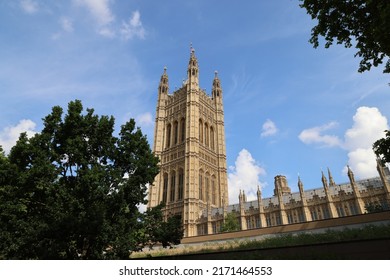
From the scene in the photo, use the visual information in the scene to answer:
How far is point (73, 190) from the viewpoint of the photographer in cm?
1662

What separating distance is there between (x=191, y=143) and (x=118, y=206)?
46.4 m

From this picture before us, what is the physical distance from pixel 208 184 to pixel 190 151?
9.19 metres

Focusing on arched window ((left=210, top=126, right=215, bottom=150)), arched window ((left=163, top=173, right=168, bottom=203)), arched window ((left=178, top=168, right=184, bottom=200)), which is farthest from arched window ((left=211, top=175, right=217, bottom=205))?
arched window ((left=163, top=173, right=168, bottom=203))

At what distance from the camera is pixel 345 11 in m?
12.5

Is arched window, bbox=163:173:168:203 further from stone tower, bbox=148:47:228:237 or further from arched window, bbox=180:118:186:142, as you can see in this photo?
arched window, bbox=180:118:186:142

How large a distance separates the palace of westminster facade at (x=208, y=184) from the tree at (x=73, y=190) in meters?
37.9

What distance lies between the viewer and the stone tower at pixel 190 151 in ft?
196

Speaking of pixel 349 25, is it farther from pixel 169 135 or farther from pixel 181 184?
pixel 169 135

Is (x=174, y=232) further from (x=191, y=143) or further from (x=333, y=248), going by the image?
(x=191, y=143)

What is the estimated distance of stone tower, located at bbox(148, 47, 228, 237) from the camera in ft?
196

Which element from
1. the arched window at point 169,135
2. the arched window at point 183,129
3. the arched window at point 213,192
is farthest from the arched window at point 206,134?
the arched window at point 169,135

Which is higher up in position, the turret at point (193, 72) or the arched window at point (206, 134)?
the turret at point (193, 72)

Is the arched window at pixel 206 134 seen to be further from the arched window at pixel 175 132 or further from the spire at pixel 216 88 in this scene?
the spire at pixel 216 88

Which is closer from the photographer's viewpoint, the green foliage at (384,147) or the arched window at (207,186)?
the green foliage at (384,147)
